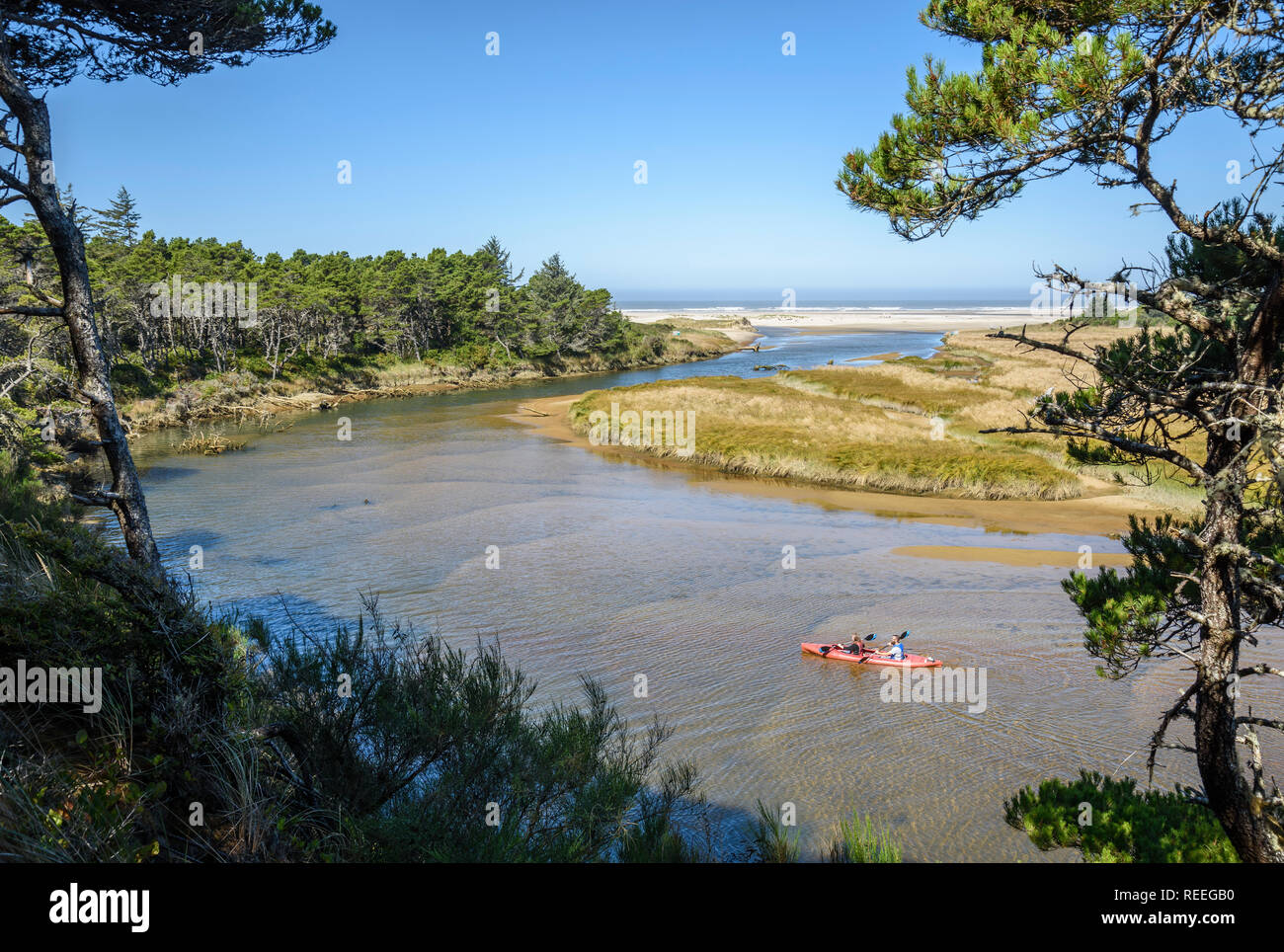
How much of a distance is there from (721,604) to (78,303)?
13643mm

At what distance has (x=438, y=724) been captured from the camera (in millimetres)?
6863

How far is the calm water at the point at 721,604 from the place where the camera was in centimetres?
1130

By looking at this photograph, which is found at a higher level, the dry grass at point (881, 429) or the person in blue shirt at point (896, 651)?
the dry grass at point (881, 429)

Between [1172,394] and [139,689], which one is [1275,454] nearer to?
[1172,394]

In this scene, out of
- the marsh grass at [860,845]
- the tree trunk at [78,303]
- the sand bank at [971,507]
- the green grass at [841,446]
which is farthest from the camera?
the green grass at [841,446]

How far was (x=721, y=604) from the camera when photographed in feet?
59.4

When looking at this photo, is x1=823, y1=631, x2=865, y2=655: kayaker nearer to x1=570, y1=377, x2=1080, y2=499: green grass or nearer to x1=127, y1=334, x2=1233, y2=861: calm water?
x1=127, y1=334, x2=1233, y2=861: calm water

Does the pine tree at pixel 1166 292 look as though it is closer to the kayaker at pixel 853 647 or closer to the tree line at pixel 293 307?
the kayaker at pixel 853 647

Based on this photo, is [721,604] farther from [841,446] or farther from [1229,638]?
[841,446]

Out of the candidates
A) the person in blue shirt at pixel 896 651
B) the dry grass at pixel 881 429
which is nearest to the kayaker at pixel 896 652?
the person in blue shirt at pixel 896 651

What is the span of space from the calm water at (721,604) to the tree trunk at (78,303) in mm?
5774

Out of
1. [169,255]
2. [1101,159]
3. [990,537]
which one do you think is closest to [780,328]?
[169,255]

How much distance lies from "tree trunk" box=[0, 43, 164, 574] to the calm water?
5.77m
